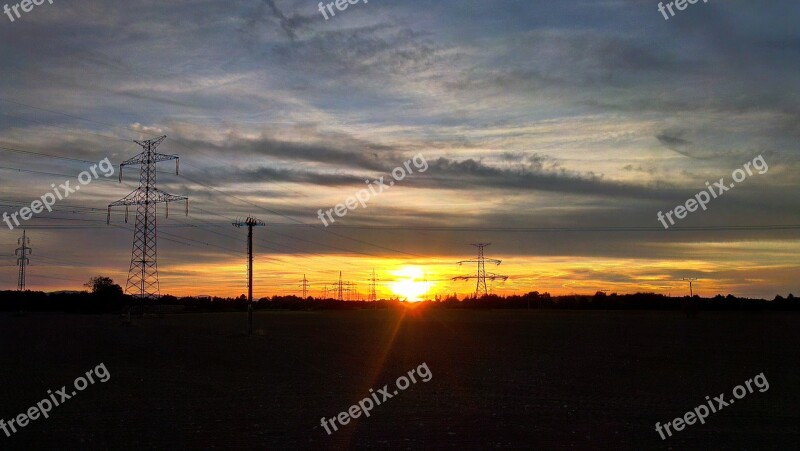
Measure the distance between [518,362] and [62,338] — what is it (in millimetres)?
32146

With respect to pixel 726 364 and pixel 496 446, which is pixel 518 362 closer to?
pixel 726 364

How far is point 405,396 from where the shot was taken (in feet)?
71.7

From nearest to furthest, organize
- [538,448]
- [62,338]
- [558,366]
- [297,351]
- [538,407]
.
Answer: [538,448] → [538,407] → [558,366] → [297,351] → [62,338]

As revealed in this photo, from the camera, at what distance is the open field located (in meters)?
15.4

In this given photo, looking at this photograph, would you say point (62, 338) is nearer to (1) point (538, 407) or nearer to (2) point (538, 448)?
(1) point (538, 407)

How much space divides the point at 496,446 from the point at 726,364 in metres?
20.8

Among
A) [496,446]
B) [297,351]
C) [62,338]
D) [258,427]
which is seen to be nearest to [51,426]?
[258,427]

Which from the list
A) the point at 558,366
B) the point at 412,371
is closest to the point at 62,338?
the point at 412,371

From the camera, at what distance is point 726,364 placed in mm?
31766

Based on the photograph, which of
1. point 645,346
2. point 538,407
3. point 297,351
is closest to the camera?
point 538,407

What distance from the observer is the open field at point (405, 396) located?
15375 mm

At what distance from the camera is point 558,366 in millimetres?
30906

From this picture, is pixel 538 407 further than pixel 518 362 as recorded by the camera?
No

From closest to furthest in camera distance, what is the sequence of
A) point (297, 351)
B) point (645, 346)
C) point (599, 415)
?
point (599, 415)
point (297, 351)
point (645, 346)
